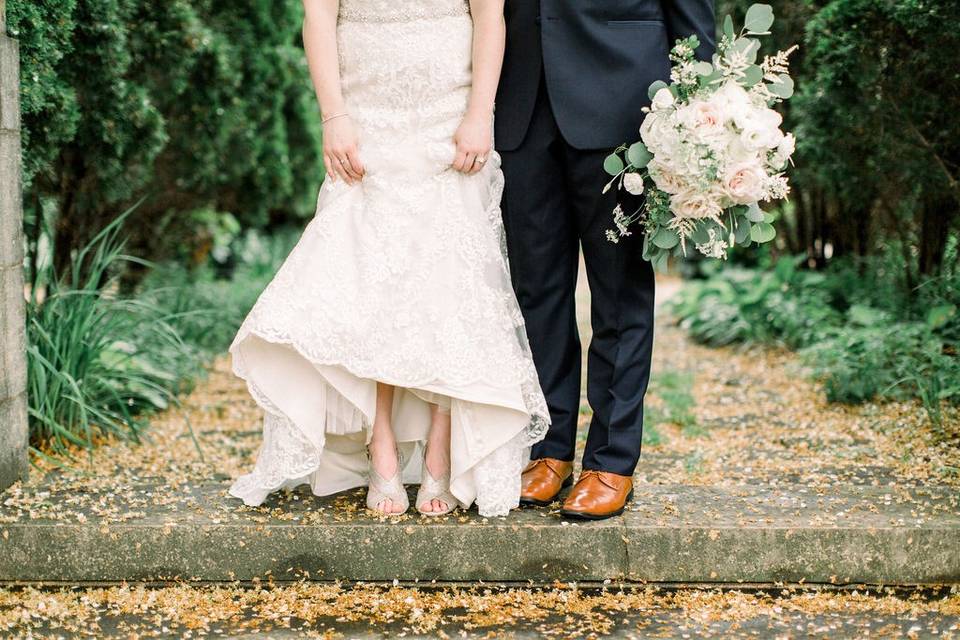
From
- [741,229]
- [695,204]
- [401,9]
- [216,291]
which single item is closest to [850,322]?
[741,229]

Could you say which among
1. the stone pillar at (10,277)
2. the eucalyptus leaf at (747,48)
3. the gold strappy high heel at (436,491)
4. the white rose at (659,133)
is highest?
the eucalyptus leaf at (747,48)

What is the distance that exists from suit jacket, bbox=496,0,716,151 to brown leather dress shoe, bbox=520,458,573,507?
100cm

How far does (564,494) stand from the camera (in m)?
3.27

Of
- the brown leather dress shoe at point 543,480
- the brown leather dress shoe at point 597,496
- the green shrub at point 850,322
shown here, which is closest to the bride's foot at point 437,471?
the brown leather dress shoe at point 543,480

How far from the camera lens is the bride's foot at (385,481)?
310cm

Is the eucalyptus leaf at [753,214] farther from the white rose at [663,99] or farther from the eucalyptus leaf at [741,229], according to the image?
the white rose at [663,99]

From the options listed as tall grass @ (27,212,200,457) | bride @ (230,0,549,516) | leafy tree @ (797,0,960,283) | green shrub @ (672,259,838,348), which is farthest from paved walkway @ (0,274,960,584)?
green shrub @ (672,259,838,348)

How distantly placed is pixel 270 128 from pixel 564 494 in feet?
14.0

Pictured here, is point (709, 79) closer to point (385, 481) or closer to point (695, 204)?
point (695, 204)

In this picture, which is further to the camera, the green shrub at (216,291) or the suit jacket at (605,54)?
the green shrub at (216,291)

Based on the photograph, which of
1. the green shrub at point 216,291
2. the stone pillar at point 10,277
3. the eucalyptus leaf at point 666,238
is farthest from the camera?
the green shrub at point 216,291

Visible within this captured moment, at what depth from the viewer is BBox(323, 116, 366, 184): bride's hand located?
3.04m

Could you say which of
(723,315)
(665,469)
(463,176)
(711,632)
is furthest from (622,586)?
(723,315)

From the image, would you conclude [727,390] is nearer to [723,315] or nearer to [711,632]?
[723,315]
